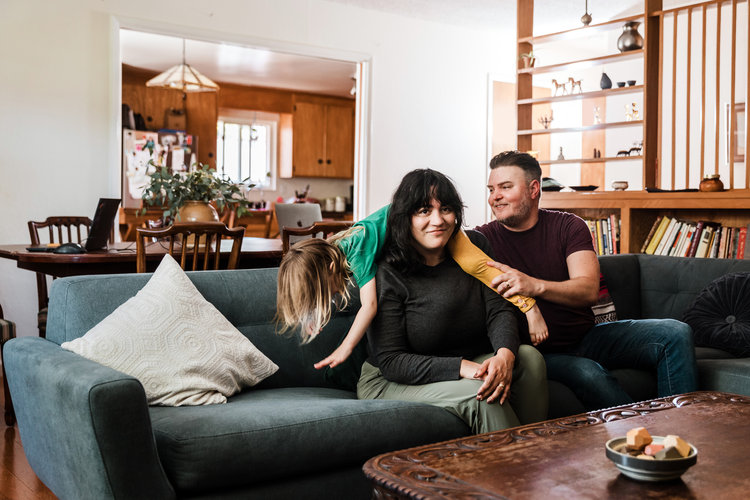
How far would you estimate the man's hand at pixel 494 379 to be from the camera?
1996 mm

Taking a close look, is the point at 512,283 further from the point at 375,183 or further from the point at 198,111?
the point at 198,111

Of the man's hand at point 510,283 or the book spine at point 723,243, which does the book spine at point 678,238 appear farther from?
the man's hand at point 510,283

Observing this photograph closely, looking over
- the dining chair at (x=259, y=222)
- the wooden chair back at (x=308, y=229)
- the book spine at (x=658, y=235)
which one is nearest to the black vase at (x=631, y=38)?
the book spine at (x=658, y=235)

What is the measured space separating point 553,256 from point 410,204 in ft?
2.47

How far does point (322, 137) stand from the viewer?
978 cm

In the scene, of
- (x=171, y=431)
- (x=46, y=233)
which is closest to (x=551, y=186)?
(x=46, y=233)

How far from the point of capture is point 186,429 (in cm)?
178

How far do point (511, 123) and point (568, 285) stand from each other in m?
4.85

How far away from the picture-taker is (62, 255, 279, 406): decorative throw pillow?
6.68ft

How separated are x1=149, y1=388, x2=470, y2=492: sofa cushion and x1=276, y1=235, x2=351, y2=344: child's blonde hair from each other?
0.84ft

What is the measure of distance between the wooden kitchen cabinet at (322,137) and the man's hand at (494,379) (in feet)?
25.7

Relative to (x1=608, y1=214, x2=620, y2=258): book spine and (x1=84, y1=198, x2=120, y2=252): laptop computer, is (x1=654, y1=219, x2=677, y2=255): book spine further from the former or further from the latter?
(x1=84, y1=198, x2=120, y2=252): laptop computer

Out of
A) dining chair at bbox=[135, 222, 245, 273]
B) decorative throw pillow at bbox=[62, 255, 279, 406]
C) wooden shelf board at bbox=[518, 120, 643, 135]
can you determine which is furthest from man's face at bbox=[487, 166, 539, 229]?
wooden shelf board at bbox=[518, 120, 643, 135]

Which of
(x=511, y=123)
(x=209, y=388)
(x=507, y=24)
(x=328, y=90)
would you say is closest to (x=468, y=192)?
(x=511, y=123)
